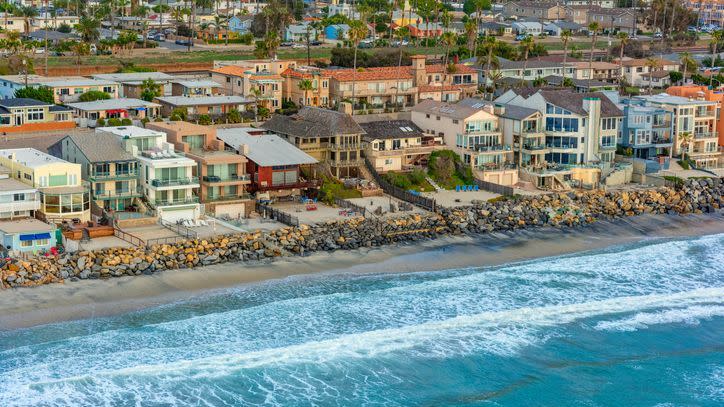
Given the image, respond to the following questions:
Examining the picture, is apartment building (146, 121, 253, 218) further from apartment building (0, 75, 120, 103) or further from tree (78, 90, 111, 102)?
apartment building (0, 75, 120, 103)

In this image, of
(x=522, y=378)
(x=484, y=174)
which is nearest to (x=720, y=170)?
(x=484, y=174)

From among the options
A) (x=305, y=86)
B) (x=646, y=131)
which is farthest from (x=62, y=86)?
(x=646, y=131)

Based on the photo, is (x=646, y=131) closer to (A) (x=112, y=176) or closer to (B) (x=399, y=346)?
(A) (x=112, y=176)

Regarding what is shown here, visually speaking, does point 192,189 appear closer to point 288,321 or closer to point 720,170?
point 288,321

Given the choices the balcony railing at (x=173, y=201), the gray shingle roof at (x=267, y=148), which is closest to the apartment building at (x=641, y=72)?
the gray shingle roof at (x=267, y=148)

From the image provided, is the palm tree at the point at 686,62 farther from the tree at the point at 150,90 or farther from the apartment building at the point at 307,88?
the tree at the point at 150,90
